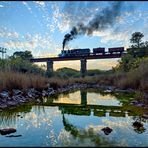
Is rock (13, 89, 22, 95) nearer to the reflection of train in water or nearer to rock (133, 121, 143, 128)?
rock (133, 121, 143, 128)

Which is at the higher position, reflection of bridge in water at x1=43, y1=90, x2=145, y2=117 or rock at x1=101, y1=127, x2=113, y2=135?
rock at x1=101, y1=127, x2=113, y2=135

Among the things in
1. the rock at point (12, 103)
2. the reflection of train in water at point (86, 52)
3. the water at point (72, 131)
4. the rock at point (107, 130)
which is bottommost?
the water at point (72, 131)

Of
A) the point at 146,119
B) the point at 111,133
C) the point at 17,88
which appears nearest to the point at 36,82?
the point at 17,88

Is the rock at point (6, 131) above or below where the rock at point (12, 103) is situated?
below

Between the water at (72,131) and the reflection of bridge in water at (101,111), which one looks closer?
the water at (72,131)

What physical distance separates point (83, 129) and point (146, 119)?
88.1 inches

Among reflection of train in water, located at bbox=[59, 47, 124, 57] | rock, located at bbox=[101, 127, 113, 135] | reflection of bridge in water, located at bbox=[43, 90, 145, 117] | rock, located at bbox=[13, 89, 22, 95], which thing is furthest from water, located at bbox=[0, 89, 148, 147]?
reflection of train in water, located at bbox=[59, 47, 124, 57]

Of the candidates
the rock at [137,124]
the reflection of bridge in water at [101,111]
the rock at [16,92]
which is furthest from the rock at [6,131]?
the rock at [16,92]

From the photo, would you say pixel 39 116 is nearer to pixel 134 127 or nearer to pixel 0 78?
pixel 134 127

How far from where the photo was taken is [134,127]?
20.5 feet

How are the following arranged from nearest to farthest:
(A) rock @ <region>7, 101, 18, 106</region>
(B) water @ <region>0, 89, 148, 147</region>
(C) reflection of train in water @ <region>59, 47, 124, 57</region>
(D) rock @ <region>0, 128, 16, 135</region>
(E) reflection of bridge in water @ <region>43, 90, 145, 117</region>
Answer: (B) water @ <region>0, 89, 148, 147</region>
(D) rock @ <region>0, 128, 16, 135</region>
(E) reflection of bridge in water @ <region>43, 90, 145, 117</region>
(A) rock @ <region>7, 101, 18, 106</region>
(C) reflection of train in water @ <region>59, 47, 124, 57</region>

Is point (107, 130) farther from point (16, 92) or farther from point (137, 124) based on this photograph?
point (16, 92)

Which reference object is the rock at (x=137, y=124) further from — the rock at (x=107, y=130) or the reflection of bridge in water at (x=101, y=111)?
the reflection of bridge in water at (x=101, y=111)

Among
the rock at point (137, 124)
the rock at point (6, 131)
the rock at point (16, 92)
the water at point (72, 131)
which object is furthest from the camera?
the rock at point (16, 92)
